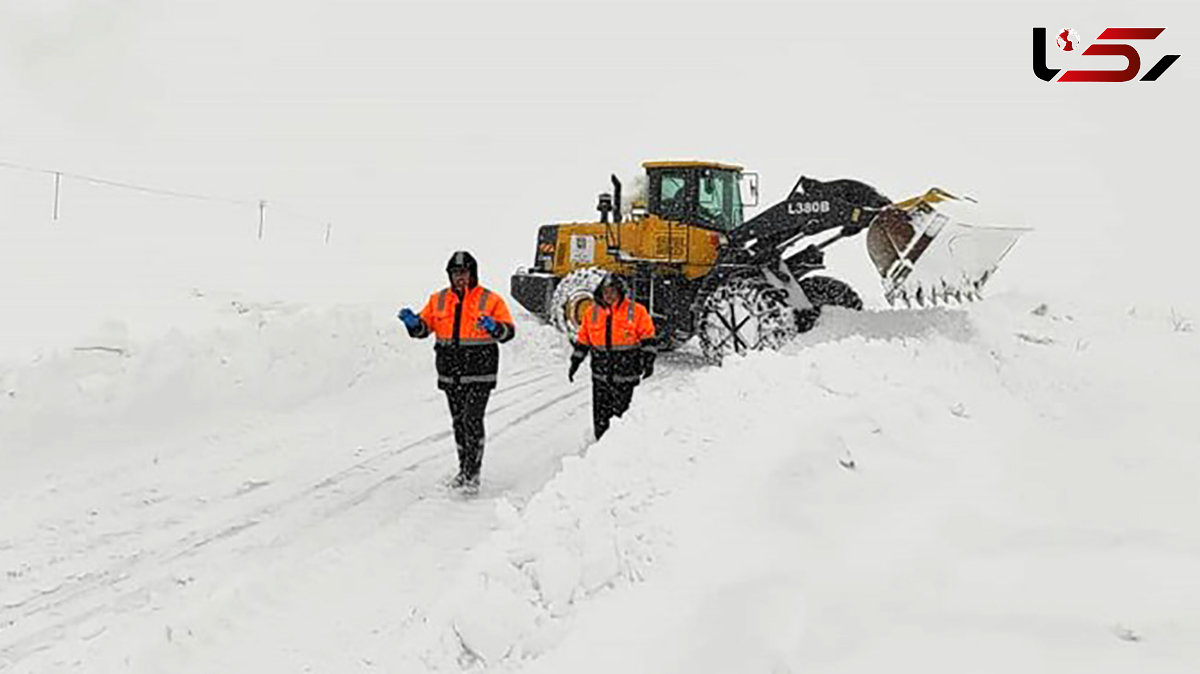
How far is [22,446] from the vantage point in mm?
7582

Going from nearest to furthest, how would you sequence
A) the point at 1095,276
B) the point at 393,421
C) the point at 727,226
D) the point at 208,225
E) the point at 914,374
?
the point at 914,374 < the point at 393,421 < the point at 727,226 < the point at 1095,276 < the point at 208,225

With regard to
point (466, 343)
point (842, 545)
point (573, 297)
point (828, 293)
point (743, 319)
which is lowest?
point (842, 545)

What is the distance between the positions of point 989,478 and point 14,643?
427 cm

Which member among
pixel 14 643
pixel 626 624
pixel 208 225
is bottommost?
pixel 14 643

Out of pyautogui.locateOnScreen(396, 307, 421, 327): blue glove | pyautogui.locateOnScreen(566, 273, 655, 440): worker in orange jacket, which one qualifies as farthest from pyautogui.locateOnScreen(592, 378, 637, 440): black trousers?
pyautogui.locateOnScreen(396, 307, 421, 327): blue glove

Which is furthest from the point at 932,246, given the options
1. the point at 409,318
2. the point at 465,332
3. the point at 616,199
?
the point at 409,318

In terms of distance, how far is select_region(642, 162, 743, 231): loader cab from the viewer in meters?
14.4

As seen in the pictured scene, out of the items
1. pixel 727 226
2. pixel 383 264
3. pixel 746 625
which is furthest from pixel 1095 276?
pixel 746 625

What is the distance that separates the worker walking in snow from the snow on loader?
488 centimetres

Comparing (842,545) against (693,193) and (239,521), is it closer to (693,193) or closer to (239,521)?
(239,521)

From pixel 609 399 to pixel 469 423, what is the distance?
118 cm

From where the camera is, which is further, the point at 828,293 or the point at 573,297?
the point at 573,297

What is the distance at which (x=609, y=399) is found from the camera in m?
8.20

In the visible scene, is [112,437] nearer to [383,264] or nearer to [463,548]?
[463,548]
